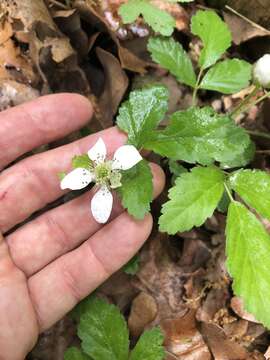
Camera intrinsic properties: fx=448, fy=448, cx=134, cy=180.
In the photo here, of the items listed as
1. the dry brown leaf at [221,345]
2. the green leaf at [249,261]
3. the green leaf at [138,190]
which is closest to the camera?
the green leaf at [249,261]

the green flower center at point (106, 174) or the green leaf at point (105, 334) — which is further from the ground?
the green flower center at point (106, 174)

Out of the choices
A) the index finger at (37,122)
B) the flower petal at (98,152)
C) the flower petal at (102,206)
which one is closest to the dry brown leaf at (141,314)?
the flower petal at (102,206)

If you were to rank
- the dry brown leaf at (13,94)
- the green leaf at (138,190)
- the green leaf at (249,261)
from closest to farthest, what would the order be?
the green leaf at (249,261)
the green leaf at (138,190)
the dry brown leaf at (13,94)

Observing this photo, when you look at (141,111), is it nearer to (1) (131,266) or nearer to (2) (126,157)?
(2) (126,157)

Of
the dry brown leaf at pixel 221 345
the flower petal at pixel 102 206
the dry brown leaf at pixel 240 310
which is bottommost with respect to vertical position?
the dry brown leaf at pixel 221 345

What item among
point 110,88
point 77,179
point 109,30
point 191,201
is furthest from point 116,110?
point 191,201

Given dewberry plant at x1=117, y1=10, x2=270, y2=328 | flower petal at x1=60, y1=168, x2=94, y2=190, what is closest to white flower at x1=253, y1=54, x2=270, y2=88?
dewberry plant at x1=117, y1=10, x2=270, y2=328

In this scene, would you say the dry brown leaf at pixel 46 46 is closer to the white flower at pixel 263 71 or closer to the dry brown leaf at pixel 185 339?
the white flower at pixel 263 71
